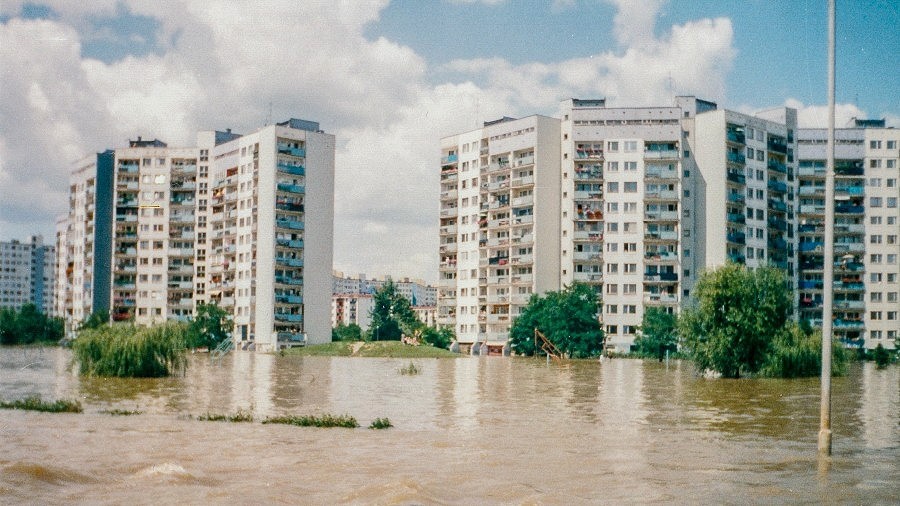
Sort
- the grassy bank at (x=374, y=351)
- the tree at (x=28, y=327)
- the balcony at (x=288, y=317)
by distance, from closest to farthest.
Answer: the grassy bank at (x=374, y=351) < the balcony at (x=288, y=317) < the tree at (x=28, y=327)

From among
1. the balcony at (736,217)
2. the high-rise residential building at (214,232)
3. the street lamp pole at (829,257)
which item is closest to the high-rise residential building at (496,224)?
the high-rise residential building at (214,232)

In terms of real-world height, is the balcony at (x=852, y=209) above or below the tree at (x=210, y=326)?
above

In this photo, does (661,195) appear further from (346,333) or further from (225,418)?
(225,418)

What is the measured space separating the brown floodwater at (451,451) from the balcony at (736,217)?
97.3m

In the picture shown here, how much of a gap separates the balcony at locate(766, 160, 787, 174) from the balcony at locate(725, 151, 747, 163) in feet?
21.4

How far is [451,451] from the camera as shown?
22375 mm

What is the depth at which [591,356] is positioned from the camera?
117875 mm

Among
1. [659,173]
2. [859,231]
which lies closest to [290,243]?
[659,173]

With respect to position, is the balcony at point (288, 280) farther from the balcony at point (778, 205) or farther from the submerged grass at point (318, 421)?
the submerged grass at point (318, 421)

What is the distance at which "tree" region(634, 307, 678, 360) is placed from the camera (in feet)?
383

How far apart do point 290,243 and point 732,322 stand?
94.2m

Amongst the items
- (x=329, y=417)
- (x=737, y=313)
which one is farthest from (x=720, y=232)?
(x=329, y=417)

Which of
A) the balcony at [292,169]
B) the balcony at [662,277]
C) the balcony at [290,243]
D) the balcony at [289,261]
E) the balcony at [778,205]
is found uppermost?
the balcony at [292,169]

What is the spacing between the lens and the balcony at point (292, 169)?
143500 mm
